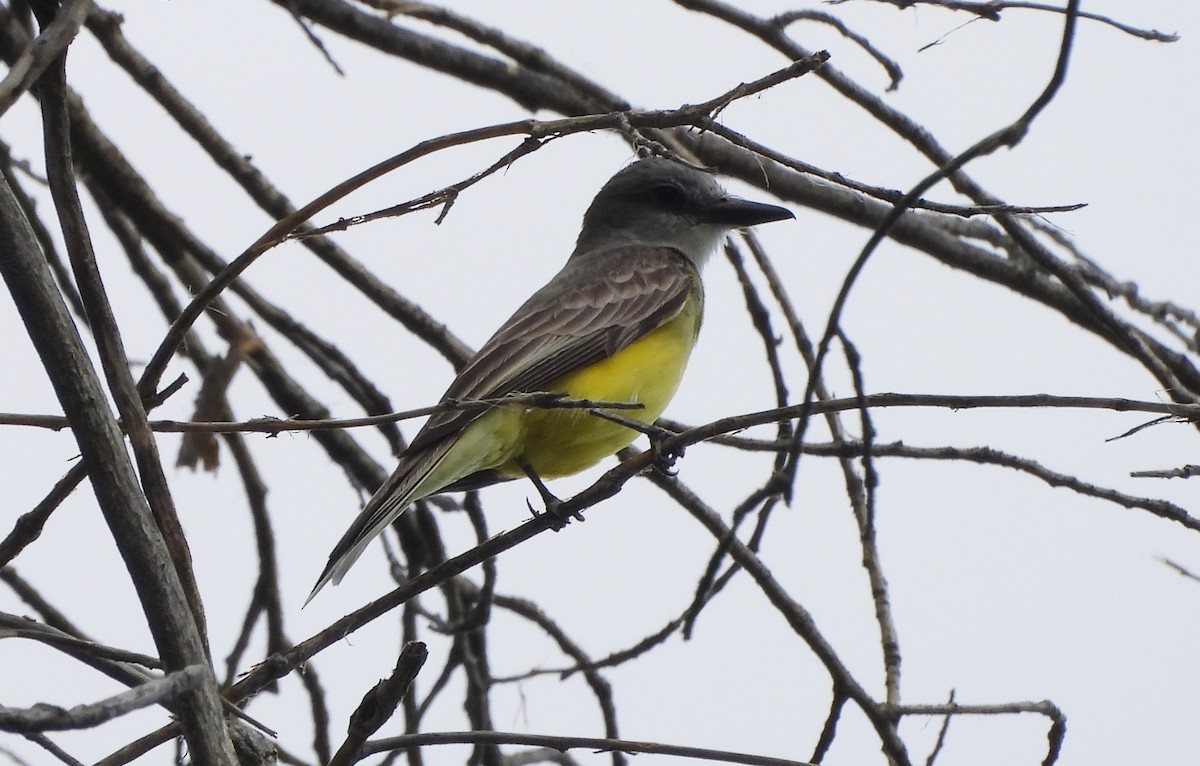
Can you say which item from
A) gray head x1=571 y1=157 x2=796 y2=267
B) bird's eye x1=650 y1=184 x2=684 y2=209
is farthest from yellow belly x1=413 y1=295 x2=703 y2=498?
bird's eye x1=650 y1=184 x2=684 y2=209

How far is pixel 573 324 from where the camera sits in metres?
4.43

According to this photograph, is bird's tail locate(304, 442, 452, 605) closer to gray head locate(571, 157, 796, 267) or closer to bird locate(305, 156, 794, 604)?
bird locate(305, 156, 794, 604)

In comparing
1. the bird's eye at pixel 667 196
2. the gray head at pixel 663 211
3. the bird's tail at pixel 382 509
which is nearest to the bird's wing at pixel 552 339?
the bird's tail at pixel 382 509

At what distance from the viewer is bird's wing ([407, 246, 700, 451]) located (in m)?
4.07

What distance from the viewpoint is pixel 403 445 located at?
4.07m

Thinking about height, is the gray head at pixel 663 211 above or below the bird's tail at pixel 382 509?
above

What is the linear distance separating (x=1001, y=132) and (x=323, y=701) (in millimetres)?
2633

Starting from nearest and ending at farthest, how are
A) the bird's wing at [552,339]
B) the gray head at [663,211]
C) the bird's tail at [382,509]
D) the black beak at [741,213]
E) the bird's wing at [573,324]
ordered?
the bird's tail at [382,509], the bird's wing at [552,339], the bird's wing at [573,324], the black beak at [741,213], the gray head at [663,211]

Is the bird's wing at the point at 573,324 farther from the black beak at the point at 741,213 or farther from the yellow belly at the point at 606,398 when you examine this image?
the black beak at the point at 741,213

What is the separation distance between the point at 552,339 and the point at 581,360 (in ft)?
0.49

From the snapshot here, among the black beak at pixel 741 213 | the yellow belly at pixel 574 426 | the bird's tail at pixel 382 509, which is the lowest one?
the bird's tail at pixel 382 509

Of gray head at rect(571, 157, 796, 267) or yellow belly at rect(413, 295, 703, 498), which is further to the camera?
gray head at rect(571, 157, 796, 267)

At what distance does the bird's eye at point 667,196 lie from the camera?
5.47m

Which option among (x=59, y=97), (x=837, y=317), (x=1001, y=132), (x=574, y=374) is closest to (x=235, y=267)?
(x=59, y=97)
